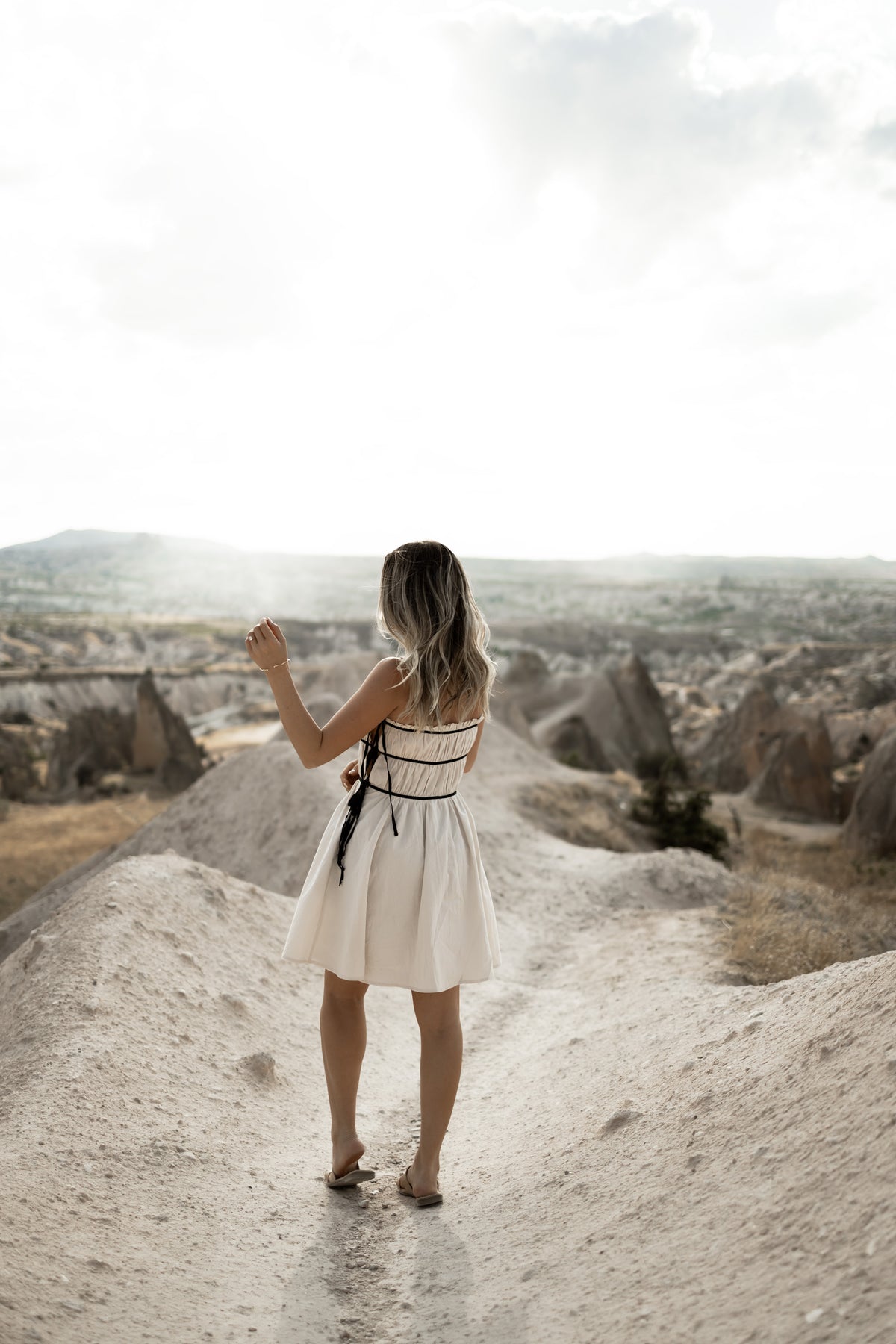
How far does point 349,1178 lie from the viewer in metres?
3.02

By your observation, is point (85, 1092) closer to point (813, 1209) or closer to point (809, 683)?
point (813, 1209)

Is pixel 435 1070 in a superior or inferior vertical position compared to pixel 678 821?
superior

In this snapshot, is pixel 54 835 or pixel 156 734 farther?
pixel 156 734

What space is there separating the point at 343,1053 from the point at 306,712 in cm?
109

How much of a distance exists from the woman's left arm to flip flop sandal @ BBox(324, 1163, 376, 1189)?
136 cm

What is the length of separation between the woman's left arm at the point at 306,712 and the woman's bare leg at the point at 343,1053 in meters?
0.72

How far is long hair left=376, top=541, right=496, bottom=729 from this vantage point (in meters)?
2.70

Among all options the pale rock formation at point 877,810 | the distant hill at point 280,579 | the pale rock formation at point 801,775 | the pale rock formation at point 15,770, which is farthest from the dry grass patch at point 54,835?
the distant hill at point 280,579

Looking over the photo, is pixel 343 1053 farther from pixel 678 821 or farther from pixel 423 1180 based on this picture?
pixel 678 821

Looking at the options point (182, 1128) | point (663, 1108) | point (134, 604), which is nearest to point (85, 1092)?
point (182, 1128)

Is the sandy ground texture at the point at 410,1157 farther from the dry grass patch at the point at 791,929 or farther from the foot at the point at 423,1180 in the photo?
the dry grass patch at the point at 791,929

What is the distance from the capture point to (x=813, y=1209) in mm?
2080

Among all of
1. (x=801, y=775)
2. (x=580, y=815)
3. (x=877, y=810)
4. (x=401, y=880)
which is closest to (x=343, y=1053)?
(x=401, y=880)

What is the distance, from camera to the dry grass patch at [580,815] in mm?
12992
